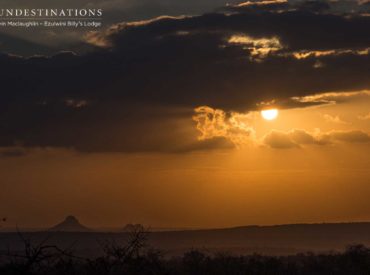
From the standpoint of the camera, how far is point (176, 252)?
198 meters

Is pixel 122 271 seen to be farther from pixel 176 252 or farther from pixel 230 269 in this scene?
pixel 176 252

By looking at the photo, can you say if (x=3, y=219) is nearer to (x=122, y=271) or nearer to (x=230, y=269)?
(x=122, y=271)

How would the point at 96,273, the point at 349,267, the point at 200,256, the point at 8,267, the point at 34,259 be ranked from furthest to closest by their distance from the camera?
the point at 200,256 → the point at 349,267 → the point at 96,273 → the point at 8,267 → the point at 34,259

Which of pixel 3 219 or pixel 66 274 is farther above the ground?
pixel 3 219

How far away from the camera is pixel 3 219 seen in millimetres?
18359

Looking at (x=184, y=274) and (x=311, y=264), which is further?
(x=311, y=264)

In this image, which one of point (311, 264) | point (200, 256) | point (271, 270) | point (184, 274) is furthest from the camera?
point (200, 256)

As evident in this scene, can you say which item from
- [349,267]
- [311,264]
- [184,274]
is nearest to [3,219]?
[184,274]

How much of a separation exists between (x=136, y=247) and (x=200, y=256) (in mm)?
43816

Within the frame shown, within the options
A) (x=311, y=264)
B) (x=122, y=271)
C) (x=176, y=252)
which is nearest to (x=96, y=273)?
(x=122, y=271)

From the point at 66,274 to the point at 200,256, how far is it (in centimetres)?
4546

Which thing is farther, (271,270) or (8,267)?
(271,270)

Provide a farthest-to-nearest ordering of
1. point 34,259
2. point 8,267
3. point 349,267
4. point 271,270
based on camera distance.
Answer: point 349,267 → point 271,270 → point 8,267 → point 34,259

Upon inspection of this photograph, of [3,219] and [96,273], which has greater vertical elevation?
[3,219]
